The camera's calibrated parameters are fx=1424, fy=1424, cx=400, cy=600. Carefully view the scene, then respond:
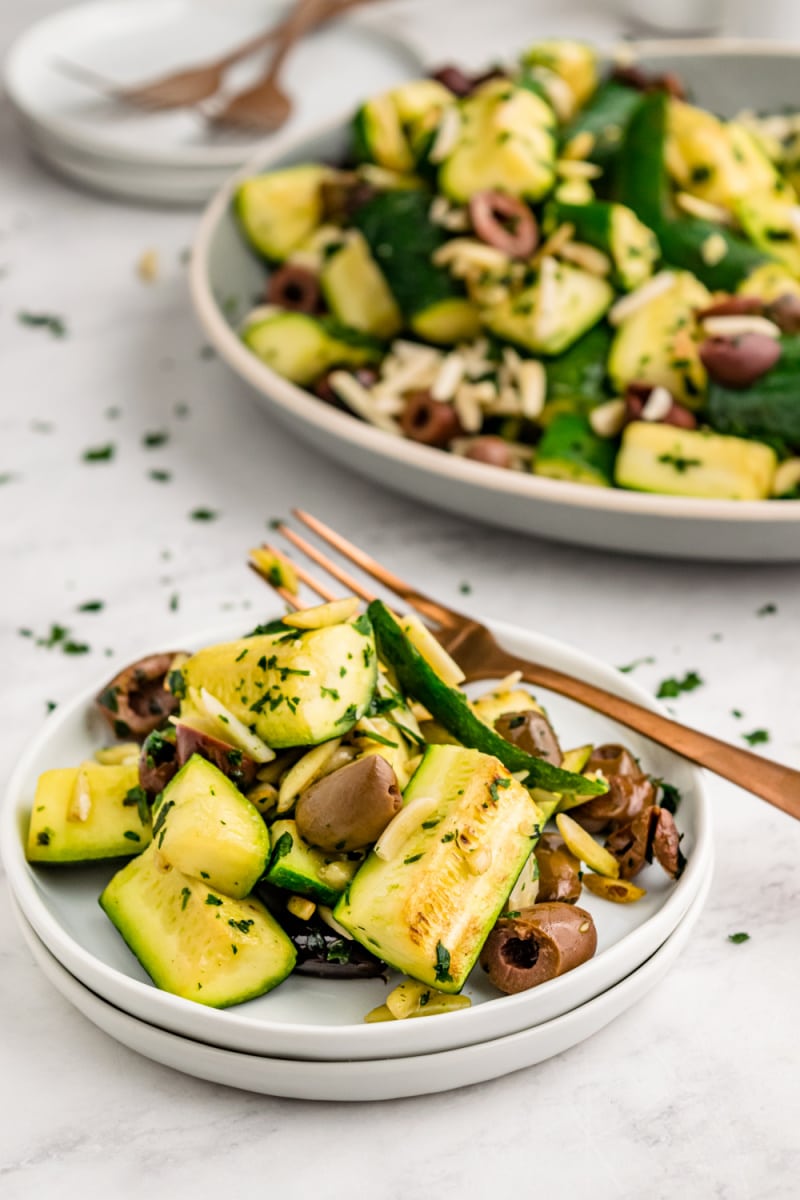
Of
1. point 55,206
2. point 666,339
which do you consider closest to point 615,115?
point 666,339

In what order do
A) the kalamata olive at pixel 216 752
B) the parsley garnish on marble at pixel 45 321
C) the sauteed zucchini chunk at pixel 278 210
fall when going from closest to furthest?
1. the kalamata olive at pixel 216 752
2. the sauteed zucchini chunk at pixel 278 210
3. the parsley garnish on marble at pixel 45 321

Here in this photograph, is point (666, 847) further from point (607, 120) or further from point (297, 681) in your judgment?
point (607, 120)

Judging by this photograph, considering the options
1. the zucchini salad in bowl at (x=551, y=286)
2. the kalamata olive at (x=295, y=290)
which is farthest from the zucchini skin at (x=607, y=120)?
the kalamata olive at (x=295, y=290)

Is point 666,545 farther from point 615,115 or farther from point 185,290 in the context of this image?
point 185,290

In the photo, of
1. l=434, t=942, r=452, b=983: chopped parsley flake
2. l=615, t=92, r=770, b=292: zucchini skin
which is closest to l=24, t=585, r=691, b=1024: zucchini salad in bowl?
l=434, t=942, r=452, b=983: chopped parsley flake

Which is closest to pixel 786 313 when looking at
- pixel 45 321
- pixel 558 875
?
pixel 558 875

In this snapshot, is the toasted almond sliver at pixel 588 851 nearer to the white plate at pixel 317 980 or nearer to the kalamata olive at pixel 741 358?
the white plate at pixel 317 980

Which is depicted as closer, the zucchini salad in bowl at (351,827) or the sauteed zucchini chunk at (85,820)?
the zucchini salad in bowl at (351,827)
